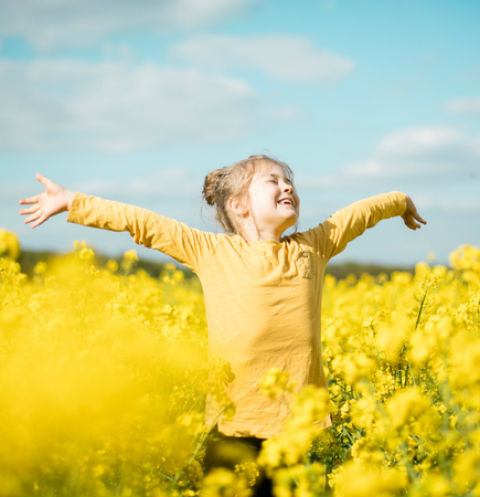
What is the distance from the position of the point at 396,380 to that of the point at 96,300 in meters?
1.76

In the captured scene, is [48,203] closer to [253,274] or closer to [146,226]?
[146,226]

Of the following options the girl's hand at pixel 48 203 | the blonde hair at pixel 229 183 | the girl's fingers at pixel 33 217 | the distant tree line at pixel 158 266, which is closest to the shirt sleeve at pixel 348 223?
the blonde hair at pixel 229 183

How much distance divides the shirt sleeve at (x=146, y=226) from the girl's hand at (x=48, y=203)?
5 centimetres

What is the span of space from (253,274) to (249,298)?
12 cm

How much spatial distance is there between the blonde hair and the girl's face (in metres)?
0.07

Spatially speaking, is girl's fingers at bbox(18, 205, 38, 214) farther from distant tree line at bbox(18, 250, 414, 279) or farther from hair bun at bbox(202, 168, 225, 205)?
distant tree line at bbox(18, 250, 414, 279)

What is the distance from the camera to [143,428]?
1.99 meters

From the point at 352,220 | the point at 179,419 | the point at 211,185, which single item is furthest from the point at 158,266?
the point at 179,419

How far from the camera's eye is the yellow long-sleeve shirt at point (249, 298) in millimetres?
2570

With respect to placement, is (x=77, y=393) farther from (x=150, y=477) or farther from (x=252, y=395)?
(x=252, y=395)

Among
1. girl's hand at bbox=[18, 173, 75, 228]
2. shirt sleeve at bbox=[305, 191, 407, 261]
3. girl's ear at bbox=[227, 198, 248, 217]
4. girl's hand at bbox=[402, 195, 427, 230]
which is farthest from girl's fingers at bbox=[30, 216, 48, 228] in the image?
girl's hand at bbox=[402, 195, 427, 230]

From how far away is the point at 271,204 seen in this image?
2801 millimetres

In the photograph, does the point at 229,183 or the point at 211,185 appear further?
the point at 211,185

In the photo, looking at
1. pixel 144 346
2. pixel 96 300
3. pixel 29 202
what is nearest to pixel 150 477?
pixel 144 346
